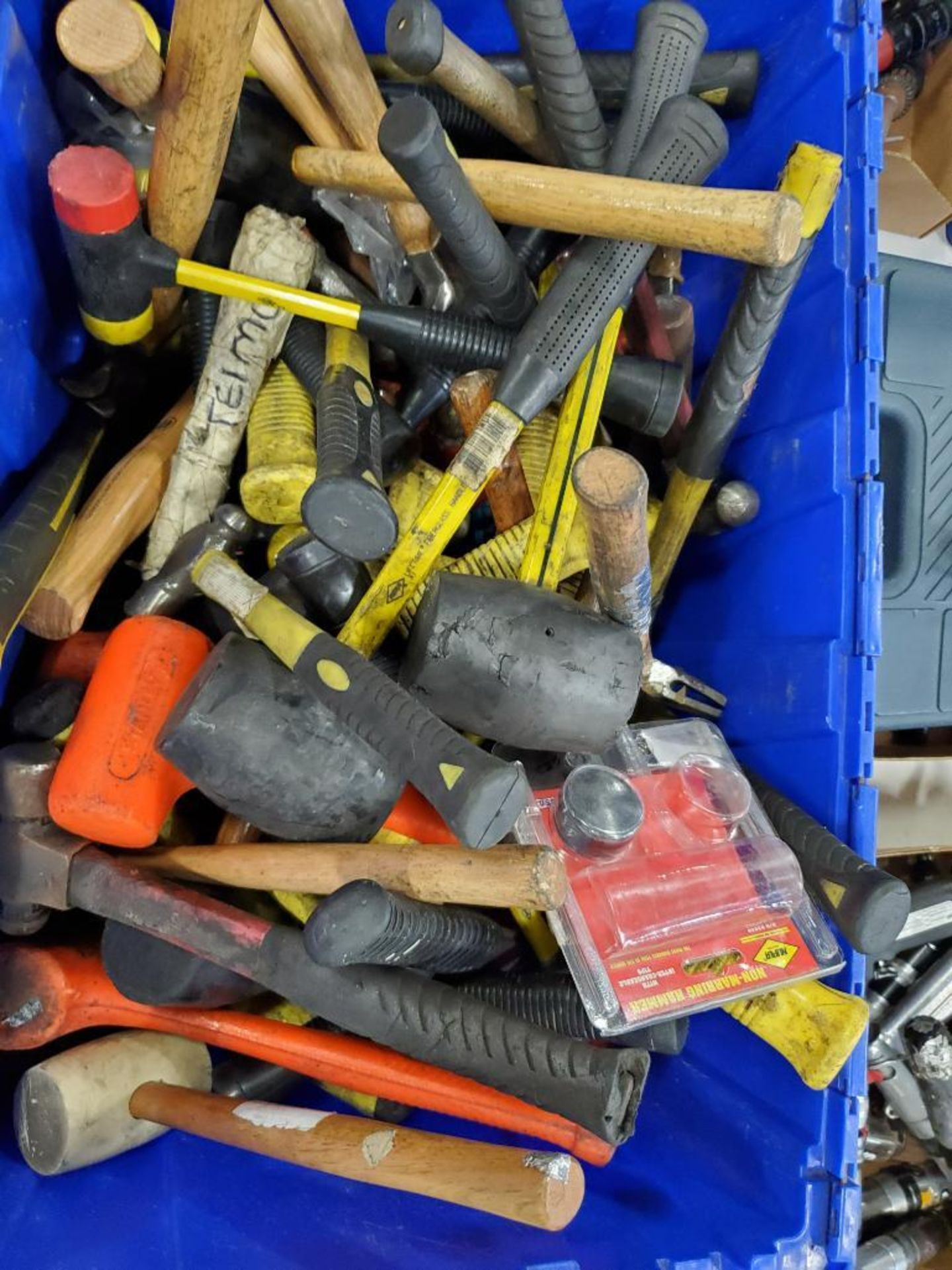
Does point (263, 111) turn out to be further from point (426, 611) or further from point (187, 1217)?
point (187, 1217)

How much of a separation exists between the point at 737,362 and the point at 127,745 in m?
0.75

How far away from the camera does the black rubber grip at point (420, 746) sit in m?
0.79

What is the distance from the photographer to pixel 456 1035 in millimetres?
913

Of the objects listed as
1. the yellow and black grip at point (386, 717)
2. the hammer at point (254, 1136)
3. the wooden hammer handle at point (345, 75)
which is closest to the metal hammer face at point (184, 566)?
the yellow and black grip at point (386, 717)

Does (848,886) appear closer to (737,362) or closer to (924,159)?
(737,362)

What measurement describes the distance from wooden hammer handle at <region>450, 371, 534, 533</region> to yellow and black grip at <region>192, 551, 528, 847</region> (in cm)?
30

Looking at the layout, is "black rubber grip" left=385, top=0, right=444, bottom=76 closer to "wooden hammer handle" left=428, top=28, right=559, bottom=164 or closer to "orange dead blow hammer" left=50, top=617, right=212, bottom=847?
"wooden hammer handle" left=428, top=28, right=559, bottom=164

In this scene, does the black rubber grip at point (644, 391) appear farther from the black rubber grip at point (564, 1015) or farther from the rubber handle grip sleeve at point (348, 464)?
the black rubber grip at point (564, 1015)

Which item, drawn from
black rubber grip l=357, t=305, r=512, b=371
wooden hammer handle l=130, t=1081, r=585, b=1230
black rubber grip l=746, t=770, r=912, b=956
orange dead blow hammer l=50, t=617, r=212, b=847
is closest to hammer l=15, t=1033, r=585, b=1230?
wooden hammer handle l=130, t=1081, r=585, b=1230

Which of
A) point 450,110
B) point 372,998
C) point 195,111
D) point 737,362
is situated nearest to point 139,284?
point 195,111

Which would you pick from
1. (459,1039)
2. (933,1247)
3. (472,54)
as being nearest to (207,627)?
(459,1039)

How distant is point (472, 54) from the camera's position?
1.02 meters

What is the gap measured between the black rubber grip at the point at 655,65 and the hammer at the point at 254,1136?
0.97 m

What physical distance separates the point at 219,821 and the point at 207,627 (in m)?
0.23
